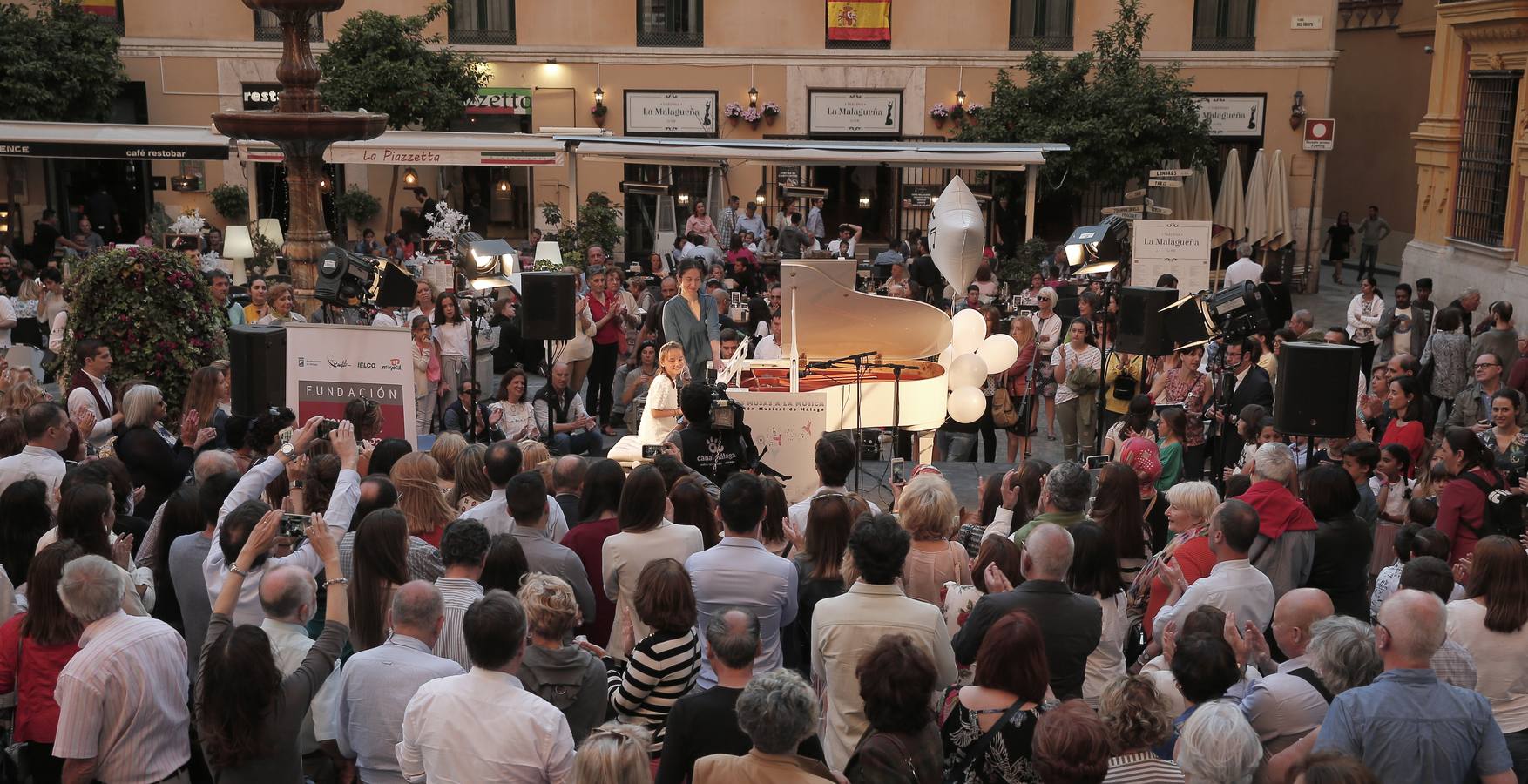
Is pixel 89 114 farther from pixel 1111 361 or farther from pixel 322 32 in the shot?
pixel 1111 361

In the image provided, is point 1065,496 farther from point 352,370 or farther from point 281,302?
point 281,302

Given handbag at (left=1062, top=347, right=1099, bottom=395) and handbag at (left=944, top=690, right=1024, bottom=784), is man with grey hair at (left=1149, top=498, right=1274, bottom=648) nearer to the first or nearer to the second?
handbag at (left=944, top=690, right=1024, bottom=784)

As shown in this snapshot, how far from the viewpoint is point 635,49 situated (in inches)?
1010

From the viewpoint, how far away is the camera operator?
8.09 metres

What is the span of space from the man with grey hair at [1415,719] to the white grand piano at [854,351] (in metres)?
5.18

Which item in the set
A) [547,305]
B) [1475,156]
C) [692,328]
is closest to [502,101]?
[692,328]

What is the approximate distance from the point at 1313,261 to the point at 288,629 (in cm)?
2299

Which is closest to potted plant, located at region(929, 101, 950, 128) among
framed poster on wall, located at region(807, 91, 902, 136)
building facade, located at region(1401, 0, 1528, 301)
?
framed poster on wall, located at region(807, 91, 902, 136)

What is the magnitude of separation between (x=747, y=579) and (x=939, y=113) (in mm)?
21218

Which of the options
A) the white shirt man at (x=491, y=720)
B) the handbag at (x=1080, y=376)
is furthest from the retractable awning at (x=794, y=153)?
the white shirt man at (x=491, y=720)

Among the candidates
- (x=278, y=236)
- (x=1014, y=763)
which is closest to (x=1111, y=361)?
(x=1014, y=763)

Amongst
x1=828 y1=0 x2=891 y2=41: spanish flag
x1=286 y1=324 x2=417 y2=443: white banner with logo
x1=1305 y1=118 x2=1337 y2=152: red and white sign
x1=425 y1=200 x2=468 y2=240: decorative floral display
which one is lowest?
x1=286 y1=324 x2=417 y2=443: white banner with logo

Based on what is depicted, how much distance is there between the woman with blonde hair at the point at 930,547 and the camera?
5.58 metres

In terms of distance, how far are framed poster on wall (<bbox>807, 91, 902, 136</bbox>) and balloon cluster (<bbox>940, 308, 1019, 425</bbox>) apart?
14774 mm
